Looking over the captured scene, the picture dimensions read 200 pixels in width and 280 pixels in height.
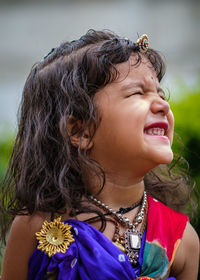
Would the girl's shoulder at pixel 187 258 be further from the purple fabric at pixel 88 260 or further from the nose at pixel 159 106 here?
the nose at pixel 159 106

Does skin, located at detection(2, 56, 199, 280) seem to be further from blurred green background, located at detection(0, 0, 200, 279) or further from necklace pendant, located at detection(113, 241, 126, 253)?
blurred green background, located at detection(0, 0, 200, 279)

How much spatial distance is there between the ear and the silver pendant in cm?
48

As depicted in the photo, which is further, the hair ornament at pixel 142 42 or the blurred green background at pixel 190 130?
the blurred green background at pixel 190 130

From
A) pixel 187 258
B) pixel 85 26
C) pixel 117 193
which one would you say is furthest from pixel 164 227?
pixel 85 26

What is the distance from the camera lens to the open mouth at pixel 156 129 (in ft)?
6.95

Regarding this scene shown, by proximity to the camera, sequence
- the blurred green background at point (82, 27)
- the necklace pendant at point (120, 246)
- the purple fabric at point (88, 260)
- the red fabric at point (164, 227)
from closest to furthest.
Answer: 1. the purple fabric at point (88, 260)
2. the necklace pendant at point (120, 246)
3. the red fabric at point (164, 227)
4. the blurred green background at point (82, 27)

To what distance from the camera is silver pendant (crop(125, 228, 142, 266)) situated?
2.12m

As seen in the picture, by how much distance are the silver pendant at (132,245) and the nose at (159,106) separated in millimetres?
618

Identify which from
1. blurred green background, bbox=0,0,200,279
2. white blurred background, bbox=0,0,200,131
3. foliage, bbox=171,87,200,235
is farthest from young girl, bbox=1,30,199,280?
white blurred background, bbox=0,0,200,131

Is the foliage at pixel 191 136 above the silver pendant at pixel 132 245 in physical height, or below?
above

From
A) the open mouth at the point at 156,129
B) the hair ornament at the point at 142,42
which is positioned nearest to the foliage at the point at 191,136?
the open mouth at the point at 156,129

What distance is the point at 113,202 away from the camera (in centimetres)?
221

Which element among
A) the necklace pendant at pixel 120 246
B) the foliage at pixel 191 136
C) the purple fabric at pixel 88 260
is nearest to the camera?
the purple fabric at pixel 88 260

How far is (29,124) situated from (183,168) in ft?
3.56
